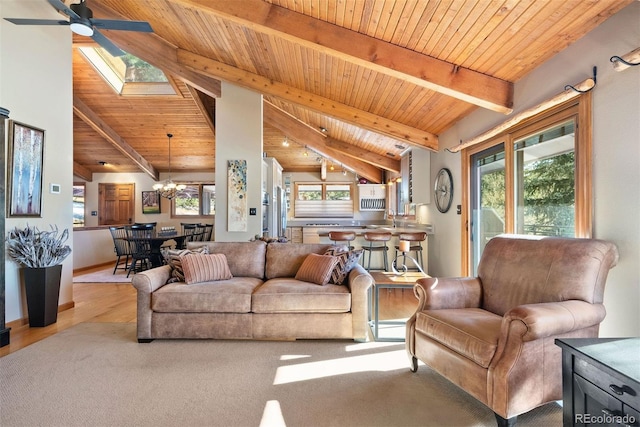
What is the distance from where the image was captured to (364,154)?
763cm

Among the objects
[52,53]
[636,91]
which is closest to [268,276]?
[636,91]

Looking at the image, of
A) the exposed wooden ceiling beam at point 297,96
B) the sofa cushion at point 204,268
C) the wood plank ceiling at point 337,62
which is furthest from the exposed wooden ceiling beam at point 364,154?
the sofa cushion at point 204,268

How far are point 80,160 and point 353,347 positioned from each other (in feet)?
32.3

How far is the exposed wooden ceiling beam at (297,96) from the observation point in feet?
16.1

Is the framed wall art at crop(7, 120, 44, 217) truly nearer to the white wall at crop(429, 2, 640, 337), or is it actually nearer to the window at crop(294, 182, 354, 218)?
the white wall at crop(429, 2, 640, 337)

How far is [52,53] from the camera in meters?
3.68

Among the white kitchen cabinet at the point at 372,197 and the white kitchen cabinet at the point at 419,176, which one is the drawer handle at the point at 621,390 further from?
the white kitchen cabinet at the point at 372,197

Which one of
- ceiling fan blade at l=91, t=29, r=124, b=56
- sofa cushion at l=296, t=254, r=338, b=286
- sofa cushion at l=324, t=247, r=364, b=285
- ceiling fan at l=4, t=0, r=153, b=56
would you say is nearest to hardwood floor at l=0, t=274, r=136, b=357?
sofa cushion at l=296, t=254, r=338, b=286

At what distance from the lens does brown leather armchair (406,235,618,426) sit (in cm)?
162

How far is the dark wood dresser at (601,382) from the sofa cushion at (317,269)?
1.95 metres

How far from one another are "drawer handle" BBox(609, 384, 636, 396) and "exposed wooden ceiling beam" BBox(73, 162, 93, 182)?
452 inches

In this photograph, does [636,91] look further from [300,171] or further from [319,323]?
[300,171]

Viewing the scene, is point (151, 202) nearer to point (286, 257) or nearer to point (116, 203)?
point (116, 203)

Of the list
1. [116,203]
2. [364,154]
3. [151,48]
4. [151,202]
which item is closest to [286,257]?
[151,48]
